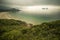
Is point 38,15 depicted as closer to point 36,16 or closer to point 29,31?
point 36,16

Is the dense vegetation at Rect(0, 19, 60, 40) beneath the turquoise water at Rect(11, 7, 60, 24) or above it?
beneath

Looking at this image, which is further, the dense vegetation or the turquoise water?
the turquoise water

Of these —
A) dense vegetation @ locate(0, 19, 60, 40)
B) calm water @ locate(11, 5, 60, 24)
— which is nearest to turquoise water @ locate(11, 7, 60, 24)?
calm water @ locate(11, 5, 60, 24)

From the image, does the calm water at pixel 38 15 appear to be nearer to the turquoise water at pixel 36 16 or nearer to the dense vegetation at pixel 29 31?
the turquoise water at pixel 36 16

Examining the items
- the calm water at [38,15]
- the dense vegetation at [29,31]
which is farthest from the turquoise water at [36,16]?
the dense vegetation at [29,31]

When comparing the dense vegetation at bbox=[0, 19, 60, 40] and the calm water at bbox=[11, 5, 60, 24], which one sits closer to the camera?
the dense vegetation at bbox=[0, 19, 60, 40]

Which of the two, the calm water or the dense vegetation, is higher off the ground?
the calm water

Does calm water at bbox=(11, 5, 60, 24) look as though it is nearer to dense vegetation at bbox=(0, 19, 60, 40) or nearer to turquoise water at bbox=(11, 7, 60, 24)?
turquoise water at bbox=(11, 7, 60, 24)

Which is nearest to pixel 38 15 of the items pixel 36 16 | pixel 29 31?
pixel 36 16

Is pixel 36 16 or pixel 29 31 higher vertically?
pixel 36 16
